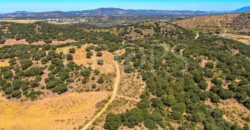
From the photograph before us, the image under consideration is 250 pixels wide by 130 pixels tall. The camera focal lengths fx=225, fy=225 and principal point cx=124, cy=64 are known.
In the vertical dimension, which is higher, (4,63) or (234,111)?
(4,63)

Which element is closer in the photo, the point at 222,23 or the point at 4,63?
the point at 4,63

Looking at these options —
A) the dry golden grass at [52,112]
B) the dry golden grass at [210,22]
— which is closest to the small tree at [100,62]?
the dry golden grass at [52,112]

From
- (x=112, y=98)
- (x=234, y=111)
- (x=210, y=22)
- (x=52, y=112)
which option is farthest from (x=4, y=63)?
(x=210, y=22)

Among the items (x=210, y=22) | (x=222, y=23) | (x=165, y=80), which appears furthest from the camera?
(x=210, y=22)

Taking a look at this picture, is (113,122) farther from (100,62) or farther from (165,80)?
(100,62)

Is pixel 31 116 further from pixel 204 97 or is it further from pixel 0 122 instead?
pixel 204 97

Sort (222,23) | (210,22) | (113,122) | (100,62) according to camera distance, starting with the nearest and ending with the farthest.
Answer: (113,122), (100,62), (222,23), (210,22)

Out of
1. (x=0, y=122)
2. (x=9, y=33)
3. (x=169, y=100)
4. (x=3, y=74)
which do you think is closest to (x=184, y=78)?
(x=169, y=100)

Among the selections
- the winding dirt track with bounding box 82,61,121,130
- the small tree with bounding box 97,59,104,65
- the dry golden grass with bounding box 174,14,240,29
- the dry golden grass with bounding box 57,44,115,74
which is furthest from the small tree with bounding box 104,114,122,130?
the dry golden grass with bounding box 174,14,240,29

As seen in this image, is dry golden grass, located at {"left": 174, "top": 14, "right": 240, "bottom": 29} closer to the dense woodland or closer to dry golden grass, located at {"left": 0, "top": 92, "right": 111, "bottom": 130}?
the dense woodland
